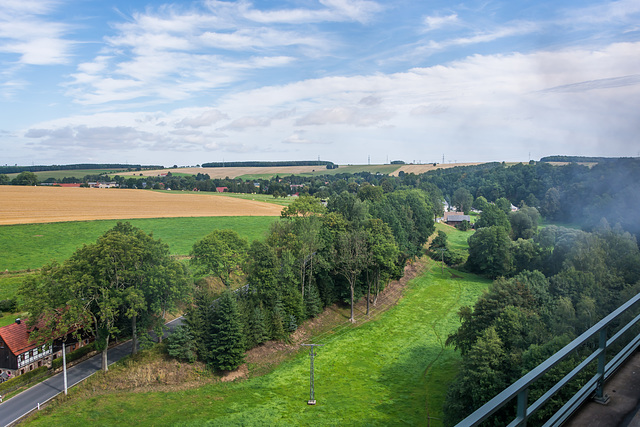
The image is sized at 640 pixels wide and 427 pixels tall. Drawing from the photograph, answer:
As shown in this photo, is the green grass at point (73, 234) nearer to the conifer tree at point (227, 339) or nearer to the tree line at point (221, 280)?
the tree line at point (221, 280)

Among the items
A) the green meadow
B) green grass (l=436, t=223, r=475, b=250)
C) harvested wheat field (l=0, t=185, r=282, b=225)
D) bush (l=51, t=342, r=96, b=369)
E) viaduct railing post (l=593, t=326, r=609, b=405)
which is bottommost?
bush (l=51, t=342, r=96, b=369)

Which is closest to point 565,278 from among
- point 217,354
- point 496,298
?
point 496,298

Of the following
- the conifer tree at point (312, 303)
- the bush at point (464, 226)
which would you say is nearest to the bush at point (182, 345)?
the conifer tree at point (312, 303)

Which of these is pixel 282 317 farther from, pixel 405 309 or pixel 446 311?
pixel 446 311

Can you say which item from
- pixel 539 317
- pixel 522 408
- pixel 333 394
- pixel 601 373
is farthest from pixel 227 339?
pixel 522 408

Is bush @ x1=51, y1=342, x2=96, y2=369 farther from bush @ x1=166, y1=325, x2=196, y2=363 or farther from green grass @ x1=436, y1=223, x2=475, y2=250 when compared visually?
green grass @ x1=436, y1=223, x2=475, y2=250

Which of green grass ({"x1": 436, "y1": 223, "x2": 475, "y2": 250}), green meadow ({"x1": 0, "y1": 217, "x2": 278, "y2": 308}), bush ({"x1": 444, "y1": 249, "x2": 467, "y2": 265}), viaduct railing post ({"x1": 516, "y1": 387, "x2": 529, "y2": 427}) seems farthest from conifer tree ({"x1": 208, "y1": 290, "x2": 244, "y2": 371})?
green grass ({"x1": 436, "y1": 223, "x2": 475, "y2": 250})
